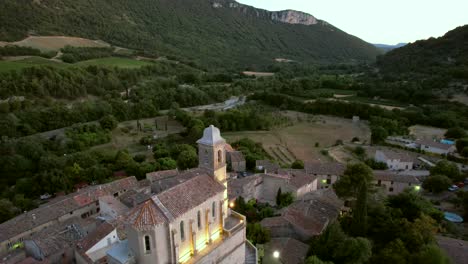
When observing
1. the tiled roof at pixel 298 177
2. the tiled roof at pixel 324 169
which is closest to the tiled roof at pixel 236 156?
the tiled roof at pixel 298 177

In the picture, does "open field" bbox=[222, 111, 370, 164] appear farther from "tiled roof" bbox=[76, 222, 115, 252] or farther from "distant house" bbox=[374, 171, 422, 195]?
"tiled roof" bbox=[76, 222, 115, 252]

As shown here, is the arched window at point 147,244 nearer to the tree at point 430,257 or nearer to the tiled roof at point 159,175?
the tree at point 430,257

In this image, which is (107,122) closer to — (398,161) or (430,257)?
(398,161)

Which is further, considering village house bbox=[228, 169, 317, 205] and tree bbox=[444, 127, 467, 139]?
tree bbox=[444, 127, 467, 139]

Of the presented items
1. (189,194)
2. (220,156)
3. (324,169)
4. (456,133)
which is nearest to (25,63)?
(324,169)

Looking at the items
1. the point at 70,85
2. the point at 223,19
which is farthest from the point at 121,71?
the point at 223,19

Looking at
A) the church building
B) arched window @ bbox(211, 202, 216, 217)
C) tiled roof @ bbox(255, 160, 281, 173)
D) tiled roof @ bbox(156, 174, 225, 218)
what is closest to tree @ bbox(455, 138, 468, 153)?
tiled roof @ bbox(255, 160, 281, 173)
